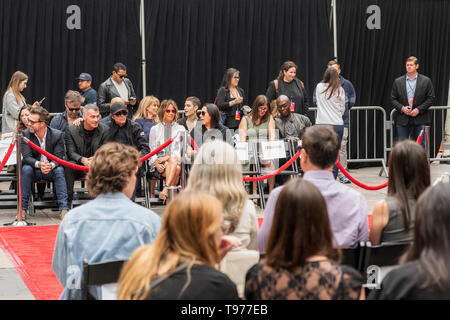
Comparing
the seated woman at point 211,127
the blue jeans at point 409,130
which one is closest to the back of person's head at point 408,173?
the seated woman at point 211,127

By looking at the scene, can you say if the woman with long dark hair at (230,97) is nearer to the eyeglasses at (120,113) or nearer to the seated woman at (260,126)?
the seated woman at (260,126)

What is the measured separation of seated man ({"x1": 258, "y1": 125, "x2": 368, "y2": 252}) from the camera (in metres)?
4.28

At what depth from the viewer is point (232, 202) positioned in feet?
14.4

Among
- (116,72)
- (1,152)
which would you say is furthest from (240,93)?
(1,152)

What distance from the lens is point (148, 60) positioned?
13.0 meters

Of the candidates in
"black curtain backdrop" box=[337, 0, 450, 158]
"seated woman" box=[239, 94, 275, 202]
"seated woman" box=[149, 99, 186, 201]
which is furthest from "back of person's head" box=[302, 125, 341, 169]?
"black curtain backdrop" box=[337, 0, 450, 158]

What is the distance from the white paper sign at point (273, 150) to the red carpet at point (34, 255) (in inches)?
118

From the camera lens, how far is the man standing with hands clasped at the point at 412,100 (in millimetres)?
12180

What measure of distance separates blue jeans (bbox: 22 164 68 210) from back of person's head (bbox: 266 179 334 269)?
6528mm

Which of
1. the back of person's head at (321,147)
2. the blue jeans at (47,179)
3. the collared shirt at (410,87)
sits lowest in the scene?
the blue jeans at (47,179)

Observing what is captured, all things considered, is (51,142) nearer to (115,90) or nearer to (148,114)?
(148,114)

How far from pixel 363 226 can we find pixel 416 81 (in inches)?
333

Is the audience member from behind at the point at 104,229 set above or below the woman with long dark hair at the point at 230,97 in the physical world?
below
